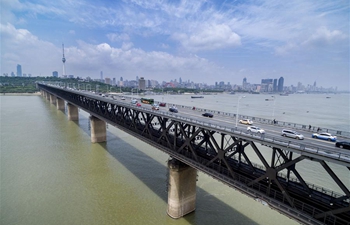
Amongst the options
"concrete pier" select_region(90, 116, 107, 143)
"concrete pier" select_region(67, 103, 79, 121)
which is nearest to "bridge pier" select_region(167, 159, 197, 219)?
"concrete pier" select_region(90, 116, 107, 143)

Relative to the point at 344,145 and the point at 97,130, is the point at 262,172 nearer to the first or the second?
the point at 344,145

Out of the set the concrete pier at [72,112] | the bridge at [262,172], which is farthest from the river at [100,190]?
the concrete pier at [72,112]

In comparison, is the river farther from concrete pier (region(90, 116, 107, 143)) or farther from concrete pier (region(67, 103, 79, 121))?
concrete pier (region(67, 103, 79, 121))

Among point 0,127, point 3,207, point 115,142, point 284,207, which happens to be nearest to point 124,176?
point 3,207

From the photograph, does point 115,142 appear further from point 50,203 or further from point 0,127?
point 0,127

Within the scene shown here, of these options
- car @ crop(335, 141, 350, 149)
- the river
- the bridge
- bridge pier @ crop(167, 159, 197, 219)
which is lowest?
the river

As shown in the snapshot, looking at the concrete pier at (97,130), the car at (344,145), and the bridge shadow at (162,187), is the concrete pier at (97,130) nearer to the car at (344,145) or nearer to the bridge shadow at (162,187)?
the bridge shadow at (162,187)

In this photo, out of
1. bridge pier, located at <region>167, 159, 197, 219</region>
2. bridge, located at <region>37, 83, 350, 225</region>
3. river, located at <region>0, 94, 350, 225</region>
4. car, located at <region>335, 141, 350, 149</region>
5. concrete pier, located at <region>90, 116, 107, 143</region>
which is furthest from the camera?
concrete pier, located at <region>90, 116, 107, 143</region>

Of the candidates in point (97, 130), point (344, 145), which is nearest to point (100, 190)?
point (97, 130)
